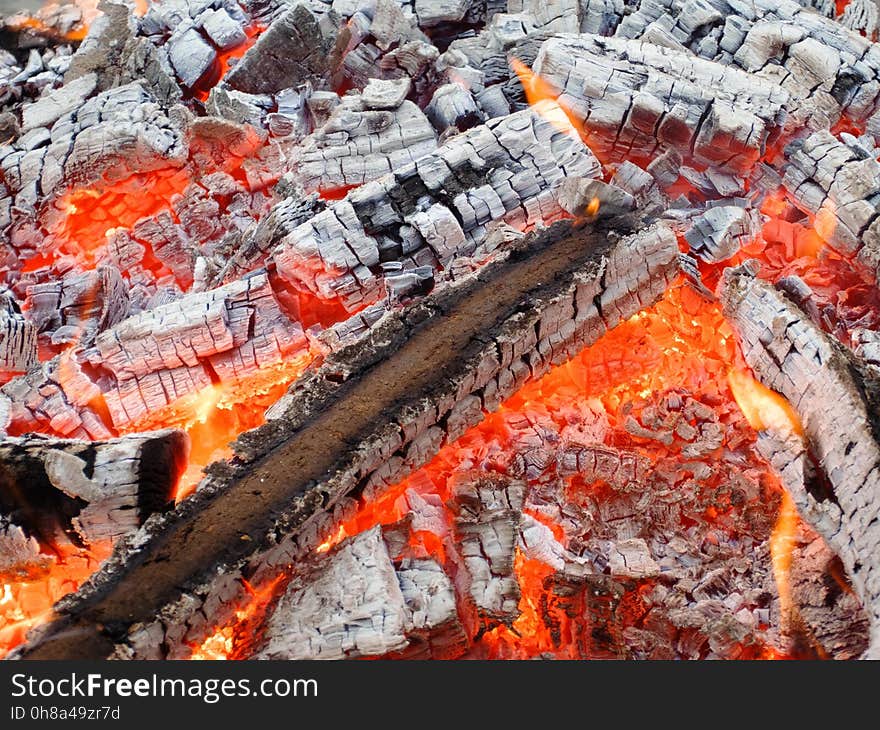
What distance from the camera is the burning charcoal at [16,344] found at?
16.6ft

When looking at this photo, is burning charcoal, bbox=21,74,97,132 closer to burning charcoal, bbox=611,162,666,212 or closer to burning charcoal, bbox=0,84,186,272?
burning charcoal, bbox=0,84,186,272

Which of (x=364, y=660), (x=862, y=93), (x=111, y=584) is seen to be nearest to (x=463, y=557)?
(x=364, y=660)

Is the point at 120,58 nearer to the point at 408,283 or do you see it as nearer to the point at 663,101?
the point at 408,283

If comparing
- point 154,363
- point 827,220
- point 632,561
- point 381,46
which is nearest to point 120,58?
point 381,46

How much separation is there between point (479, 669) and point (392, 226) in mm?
2623

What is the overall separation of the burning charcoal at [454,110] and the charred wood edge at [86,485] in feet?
8.72

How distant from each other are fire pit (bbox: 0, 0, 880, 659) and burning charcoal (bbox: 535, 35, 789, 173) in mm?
21

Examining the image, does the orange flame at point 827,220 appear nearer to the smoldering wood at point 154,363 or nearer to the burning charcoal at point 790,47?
the burning charcoal at point 790,47

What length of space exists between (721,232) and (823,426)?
1.40 metres

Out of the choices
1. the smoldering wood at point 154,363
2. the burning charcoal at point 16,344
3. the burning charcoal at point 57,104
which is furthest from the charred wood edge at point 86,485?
the burning charcoal at point 57,104

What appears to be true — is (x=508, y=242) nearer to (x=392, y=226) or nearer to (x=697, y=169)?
(x=392, y=226)

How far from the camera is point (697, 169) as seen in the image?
5.47 meters

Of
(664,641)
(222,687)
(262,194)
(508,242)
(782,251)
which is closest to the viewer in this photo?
(222,687)

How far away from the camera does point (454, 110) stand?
18.5 ft
